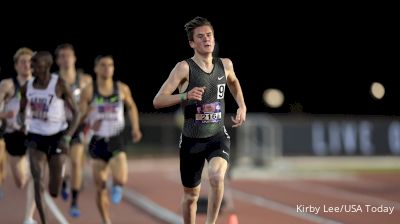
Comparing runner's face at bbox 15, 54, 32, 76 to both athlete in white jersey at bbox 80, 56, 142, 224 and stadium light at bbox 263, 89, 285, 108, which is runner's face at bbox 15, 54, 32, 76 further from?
stadium light at bbox 263, 89, 285, 108

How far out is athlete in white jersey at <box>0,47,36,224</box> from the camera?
12.6m

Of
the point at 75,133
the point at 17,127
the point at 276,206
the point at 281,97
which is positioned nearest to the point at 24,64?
the point at 17,127

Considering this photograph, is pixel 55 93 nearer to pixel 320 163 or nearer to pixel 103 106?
pixel 103 106

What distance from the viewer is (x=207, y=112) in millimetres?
9297

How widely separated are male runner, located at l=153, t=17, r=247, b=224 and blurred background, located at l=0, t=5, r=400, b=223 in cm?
463

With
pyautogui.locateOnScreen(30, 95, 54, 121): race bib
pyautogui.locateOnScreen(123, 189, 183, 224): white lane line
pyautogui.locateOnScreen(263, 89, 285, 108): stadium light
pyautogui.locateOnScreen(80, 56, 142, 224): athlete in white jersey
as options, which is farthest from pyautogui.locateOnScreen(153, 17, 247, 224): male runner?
pyautogui.locateOnScreen(263, 89, 285, 108): stadium light

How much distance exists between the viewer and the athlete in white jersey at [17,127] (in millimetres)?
12625

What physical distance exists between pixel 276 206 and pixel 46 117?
7068 millimetres

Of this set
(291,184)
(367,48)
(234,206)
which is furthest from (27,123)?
(367,48)

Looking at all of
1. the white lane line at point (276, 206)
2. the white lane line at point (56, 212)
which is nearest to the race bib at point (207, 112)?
the white lane line at point (276, 206)

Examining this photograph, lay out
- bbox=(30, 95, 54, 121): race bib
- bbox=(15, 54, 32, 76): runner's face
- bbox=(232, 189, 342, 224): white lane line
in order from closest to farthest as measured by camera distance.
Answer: bbox=(30, 95, 54, 121): race bib → bbox=(15, 54, 32, 76): runner's face → bbox=(232, 189, 342, 224): white lane line

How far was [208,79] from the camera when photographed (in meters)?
9.21

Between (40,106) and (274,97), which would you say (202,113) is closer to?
(40,106)

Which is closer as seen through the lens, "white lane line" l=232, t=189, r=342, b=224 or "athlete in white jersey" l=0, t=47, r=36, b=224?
"athlete in white jersey" l=0, t=47, r=36, b=224
